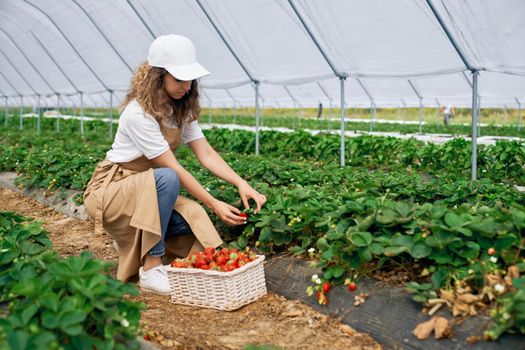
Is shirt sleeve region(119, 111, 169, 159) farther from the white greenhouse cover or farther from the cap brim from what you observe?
the white greenhouse cover

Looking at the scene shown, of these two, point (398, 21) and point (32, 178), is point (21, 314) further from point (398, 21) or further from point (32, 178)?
point (398, 21)

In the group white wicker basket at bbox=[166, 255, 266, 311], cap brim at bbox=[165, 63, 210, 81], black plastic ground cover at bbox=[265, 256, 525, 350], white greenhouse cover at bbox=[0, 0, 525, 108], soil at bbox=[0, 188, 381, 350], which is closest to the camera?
black plastic ground cover at bbox=[265, 256, 525, 350]

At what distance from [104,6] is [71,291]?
9033mm

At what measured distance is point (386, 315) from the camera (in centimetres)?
268

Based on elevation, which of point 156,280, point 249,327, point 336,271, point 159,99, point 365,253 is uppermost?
point 159,99

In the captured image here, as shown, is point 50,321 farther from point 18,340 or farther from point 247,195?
point 247,195

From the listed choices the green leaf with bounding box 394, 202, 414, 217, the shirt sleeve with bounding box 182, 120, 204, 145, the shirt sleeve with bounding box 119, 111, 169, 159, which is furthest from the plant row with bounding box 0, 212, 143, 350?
the shirt sleeve with bounding box 182, 120, 204, 145

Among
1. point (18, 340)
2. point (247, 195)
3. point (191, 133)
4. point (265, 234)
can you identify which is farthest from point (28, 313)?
point (191, 133)

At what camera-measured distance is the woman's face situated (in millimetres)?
3355

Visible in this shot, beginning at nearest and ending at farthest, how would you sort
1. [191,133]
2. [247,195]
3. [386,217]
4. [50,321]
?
[50,321]
[386,217]
[247,195]
[191,133]

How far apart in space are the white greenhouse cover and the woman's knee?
10.9 ft

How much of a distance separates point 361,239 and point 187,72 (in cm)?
127

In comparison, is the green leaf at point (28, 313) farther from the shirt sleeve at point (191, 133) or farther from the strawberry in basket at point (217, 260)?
the shirt sleeve at point (191, 133)

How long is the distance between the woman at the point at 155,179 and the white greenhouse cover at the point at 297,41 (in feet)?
10.1
